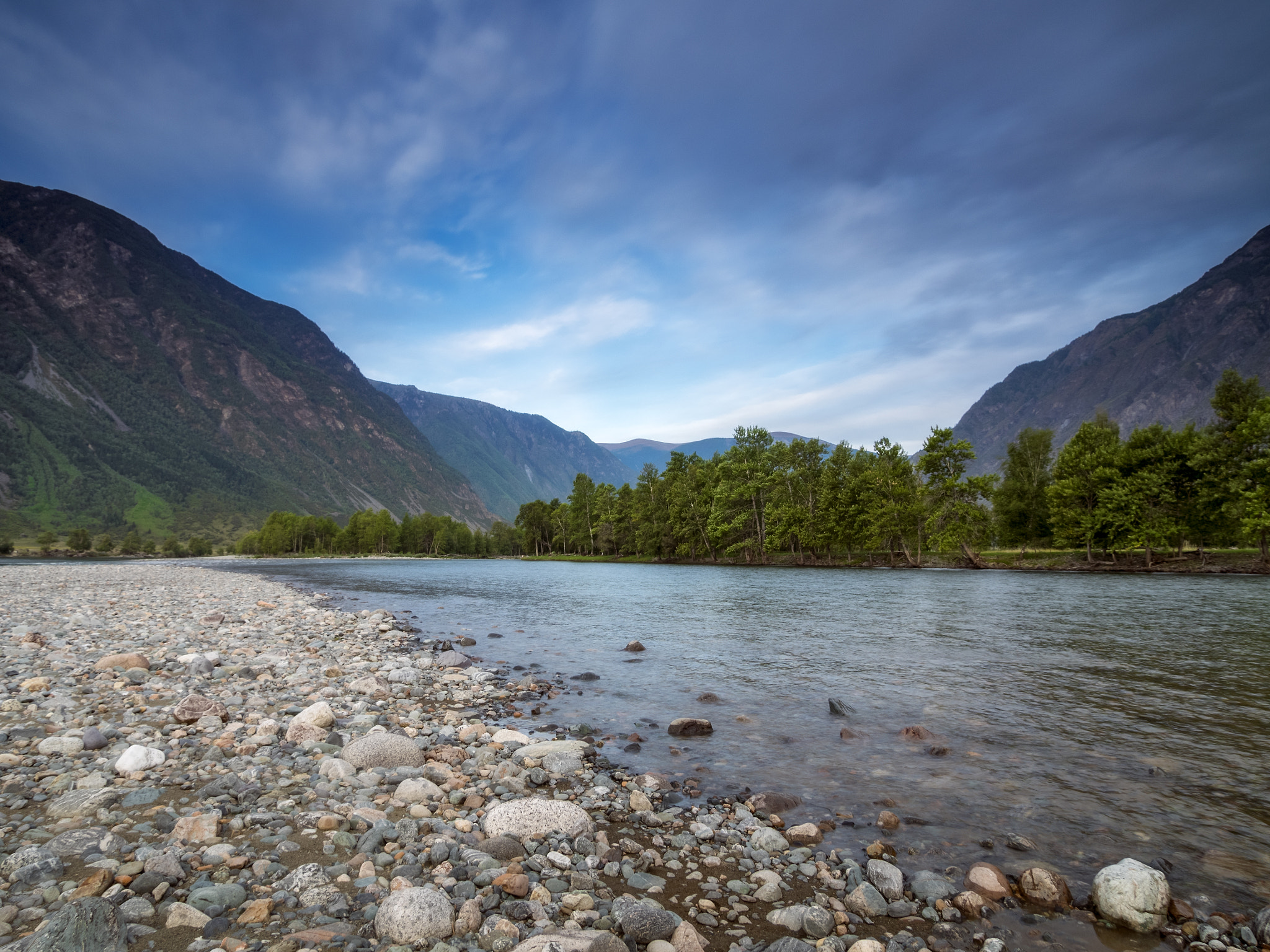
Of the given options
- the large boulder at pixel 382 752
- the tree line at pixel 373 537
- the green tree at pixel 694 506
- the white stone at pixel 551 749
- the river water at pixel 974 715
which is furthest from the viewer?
the tree line at pixel 373 537

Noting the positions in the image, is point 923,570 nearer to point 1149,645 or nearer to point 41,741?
point 1149,645

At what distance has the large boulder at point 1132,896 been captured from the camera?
16.4 ft

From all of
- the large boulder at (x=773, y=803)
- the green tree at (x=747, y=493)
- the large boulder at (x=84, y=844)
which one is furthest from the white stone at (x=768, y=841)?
the green tree at (x=747, y=493)

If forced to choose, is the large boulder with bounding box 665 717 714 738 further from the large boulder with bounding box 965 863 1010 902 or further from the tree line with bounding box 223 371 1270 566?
the tree line with bounding box 223 371 1270 566

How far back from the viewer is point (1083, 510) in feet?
207

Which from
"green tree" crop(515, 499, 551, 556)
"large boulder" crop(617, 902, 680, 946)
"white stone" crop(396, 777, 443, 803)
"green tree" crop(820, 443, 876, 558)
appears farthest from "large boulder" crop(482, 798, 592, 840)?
"green tree" crop(515, 499, 551, 556)

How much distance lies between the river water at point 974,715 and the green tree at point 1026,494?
191 ft

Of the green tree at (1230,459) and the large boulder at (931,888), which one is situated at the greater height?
the green tree at (1230,459)

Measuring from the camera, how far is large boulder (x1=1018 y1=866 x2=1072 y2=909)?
5.36 m

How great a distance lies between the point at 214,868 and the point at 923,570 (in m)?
75.3

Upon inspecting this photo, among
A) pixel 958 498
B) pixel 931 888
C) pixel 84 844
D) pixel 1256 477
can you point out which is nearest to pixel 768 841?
pixel 931 888

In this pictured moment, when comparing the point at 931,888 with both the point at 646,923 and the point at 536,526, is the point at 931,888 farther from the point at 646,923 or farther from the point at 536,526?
the point at 536,526

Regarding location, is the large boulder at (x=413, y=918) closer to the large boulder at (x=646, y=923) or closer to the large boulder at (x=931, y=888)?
the large boulder at (x=646, y=923)

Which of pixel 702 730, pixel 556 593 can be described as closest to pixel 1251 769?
pixel 702 730
